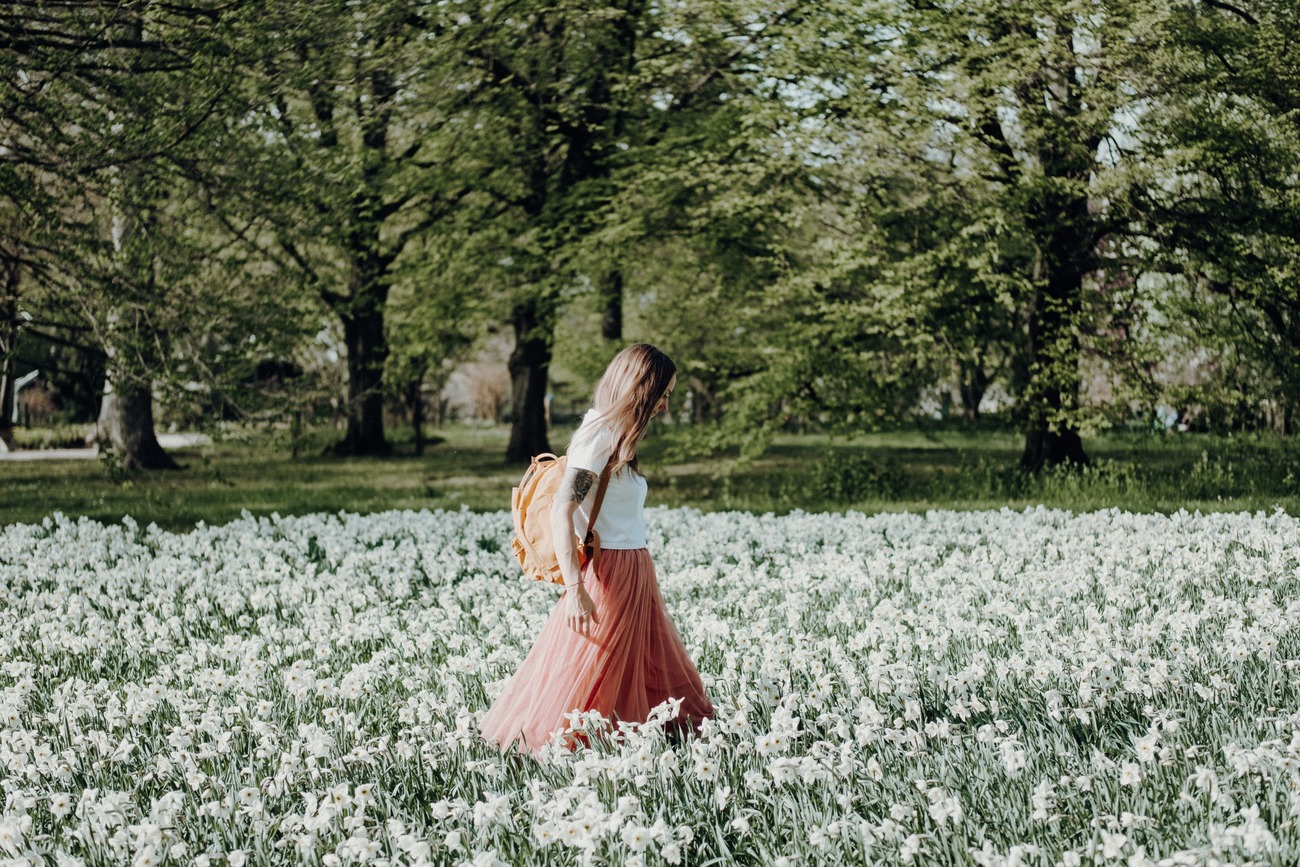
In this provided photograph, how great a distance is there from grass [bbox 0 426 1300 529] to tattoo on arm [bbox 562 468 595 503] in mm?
7866

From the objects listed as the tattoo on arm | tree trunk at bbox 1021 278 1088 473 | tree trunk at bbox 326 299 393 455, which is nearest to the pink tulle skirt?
the tattoo on arm

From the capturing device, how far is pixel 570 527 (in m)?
4.36

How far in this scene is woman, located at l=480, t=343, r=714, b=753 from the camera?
437 cm

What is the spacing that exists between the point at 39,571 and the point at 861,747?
720 centimetres

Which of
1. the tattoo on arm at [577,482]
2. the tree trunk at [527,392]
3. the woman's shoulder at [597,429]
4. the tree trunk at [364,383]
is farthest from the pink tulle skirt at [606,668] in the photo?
the tree trunk at [364,383]

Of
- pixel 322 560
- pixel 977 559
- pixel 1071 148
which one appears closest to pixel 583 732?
pixel 977 559

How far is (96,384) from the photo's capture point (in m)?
11.8

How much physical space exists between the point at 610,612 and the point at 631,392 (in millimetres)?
919

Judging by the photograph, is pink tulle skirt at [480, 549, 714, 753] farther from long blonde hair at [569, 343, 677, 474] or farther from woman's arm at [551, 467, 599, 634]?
long blonde hair at [569, 343, 677, 474]

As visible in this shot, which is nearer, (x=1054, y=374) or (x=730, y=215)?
(x=1054, y=374)

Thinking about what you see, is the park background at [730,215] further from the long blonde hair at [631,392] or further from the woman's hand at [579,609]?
the woman's hand at [579,609]

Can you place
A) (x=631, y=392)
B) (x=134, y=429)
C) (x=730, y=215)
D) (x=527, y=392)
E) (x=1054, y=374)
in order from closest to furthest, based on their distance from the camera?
(x=631, y=392), (x=1054, y=374), (x=730, y=215), (x=134, y=429), (x=527, y=392)

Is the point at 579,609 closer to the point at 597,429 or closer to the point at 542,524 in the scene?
the point at 542,524

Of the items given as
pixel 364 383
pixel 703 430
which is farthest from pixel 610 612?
pixel 364 383
